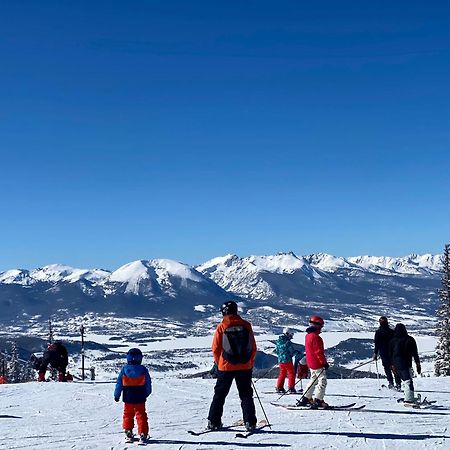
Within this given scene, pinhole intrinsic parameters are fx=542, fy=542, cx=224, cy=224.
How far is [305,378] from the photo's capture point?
19.5 m

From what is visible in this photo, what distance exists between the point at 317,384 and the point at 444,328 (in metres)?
30.0

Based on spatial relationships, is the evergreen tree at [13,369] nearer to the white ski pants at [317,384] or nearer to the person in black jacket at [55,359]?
the person in black jacket at [55,359]

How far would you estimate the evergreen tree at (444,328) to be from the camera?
37.8 meters

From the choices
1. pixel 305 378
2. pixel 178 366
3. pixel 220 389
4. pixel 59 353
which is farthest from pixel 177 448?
pixel 178 366

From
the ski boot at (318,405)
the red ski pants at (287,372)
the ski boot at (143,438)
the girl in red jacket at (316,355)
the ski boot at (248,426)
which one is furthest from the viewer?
the red ski pants at (287,372)

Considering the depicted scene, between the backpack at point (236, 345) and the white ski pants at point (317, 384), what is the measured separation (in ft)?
9.84

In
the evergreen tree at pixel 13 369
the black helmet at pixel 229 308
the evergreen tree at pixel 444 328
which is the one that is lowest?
the evergreen tree at pixel 13 369

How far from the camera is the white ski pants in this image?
471 inches

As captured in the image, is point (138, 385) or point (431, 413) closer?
point (138, 385)

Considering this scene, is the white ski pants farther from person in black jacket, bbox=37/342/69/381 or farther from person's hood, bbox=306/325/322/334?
person in black jacket, bbox=37/342/69/381

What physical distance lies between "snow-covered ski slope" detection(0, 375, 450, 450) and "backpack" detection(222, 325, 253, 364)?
144 centimetres

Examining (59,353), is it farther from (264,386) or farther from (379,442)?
(379,442)

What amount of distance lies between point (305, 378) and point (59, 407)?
28.9 feet

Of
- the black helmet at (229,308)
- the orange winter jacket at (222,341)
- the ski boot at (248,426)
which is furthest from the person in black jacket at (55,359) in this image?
the black helmet at (229,308)
